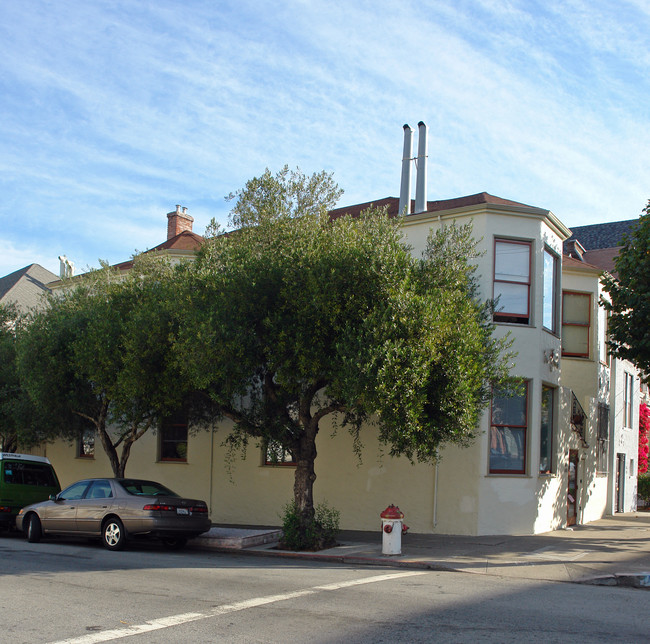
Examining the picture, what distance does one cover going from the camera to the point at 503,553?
45.1ft

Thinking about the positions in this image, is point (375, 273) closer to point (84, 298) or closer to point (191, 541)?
point (191, 541)

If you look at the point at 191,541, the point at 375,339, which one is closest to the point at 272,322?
the point at 375,339

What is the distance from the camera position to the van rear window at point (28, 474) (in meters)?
17.3

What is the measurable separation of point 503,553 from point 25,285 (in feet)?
96.8

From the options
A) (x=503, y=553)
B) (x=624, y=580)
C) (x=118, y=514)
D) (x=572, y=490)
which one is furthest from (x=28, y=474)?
(x=572, y=490)

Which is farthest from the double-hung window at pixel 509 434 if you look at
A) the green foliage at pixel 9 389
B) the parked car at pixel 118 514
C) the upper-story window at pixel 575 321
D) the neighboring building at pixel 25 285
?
the neighboring building at pixel 25 285

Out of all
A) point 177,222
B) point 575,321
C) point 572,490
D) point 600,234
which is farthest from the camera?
point 600,234

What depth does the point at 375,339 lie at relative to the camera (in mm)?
12398

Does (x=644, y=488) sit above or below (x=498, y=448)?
below

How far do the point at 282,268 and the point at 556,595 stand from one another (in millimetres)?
7219

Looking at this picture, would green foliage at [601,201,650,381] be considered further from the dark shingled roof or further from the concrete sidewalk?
the dark shingled roof

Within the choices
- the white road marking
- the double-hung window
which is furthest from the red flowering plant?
the white road marking

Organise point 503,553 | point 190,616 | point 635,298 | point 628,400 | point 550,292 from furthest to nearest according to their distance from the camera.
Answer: point 628,400 < point 550,292 < point 635,298 < point 503,553 < point 190,616

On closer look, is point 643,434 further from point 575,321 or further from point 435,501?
point 435,501
